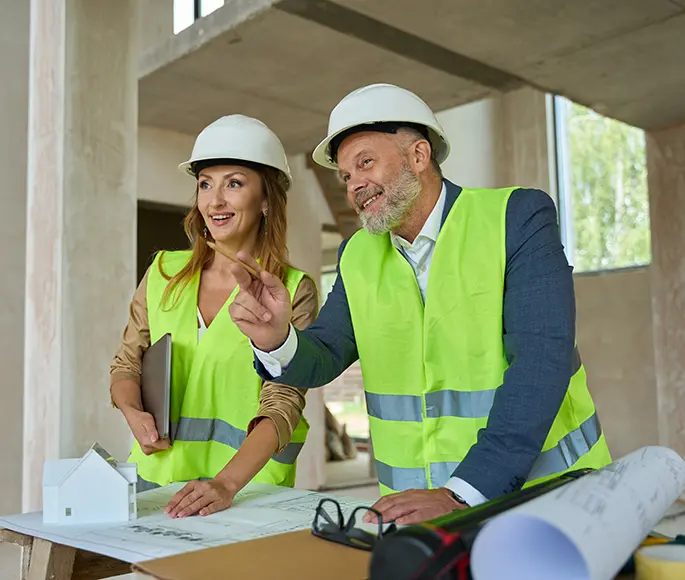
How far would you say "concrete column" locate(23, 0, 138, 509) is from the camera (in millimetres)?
2953

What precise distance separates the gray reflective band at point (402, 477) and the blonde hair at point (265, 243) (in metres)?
0.68

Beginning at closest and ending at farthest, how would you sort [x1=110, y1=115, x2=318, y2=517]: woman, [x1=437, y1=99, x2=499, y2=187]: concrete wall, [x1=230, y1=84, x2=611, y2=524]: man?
[x1=230, y1=84, x2=611, y2=524]: man
[x1=110, y1=115, x2=318, y2=517]: woman
[x1=437, y1=99, x2=499, y2=187]: concrete wall

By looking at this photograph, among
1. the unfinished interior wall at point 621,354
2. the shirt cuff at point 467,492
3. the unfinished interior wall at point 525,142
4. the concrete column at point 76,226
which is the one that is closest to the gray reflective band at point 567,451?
the shirt cuff at point 467,492

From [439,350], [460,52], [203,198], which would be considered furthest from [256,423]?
[460,52]

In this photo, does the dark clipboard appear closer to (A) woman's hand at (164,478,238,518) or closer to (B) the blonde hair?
(B) the blonde hair

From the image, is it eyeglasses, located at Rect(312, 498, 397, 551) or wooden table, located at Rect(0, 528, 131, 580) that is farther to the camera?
wooden table, located at Rect(0, 528, 131, 580)

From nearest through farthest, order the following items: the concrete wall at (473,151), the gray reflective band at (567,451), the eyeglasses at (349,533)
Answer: the eyeglasses at (349,533), the gray reflective band at (567,451), the concrete wall at (473,151)

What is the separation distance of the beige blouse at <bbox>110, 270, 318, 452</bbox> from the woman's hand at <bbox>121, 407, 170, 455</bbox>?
0.50 feet

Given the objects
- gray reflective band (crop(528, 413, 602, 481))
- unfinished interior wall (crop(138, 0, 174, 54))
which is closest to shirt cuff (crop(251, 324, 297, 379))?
gray reflective band (crop(528, 413, 602, 481))

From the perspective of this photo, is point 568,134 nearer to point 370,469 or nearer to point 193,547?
point 370,469

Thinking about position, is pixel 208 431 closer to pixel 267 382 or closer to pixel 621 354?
pixel 267 382

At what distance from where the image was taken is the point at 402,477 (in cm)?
199

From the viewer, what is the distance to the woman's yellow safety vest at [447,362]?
73.7 inches

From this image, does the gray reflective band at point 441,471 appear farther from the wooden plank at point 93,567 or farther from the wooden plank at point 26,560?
the wooden plank at point 26,560
